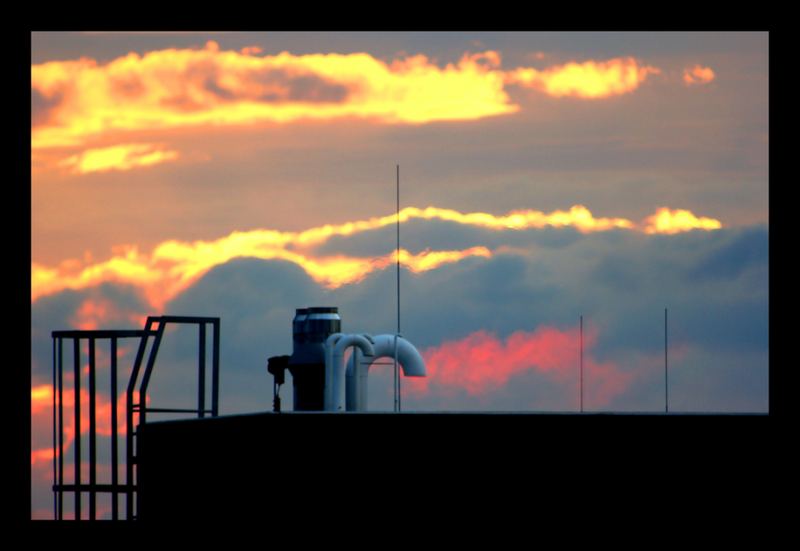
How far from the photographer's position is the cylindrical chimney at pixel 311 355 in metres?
20.6

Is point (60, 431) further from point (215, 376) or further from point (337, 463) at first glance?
point (337, 463)

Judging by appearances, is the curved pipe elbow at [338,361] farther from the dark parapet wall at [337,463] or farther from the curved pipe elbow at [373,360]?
the dark parapet wall at [337,463]

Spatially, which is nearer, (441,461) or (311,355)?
(441,461)

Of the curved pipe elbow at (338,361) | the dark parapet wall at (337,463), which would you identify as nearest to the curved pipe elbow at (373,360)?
the curved pipe elbow at (338,361)

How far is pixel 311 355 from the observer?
810 inches

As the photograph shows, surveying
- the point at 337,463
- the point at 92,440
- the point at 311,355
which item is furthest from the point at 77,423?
the point at 337,463

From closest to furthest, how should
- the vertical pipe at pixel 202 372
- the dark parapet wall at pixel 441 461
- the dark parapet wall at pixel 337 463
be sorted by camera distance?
the dark parapet wall at pixel 337 463 < the dark parapet wall at pixel 441 461 < the vertical pipe at pixel 202 372

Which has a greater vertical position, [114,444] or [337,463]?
[337,463]

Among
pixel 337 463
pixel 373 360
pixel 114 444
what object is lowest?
pixel 114 444

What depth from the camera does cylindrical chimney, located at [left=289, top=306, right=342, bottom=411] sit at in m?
20.6

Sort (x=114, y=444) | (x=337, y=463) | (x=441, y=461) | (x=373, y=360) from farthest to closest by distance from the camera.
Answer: (x=373, y=360) → (x=114, y=444) → (x=441, y=461) → (x=337, y=463)

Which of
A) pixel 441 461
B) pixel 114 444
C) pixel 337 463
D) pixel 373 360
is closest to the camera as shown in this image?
pixel 337 463
